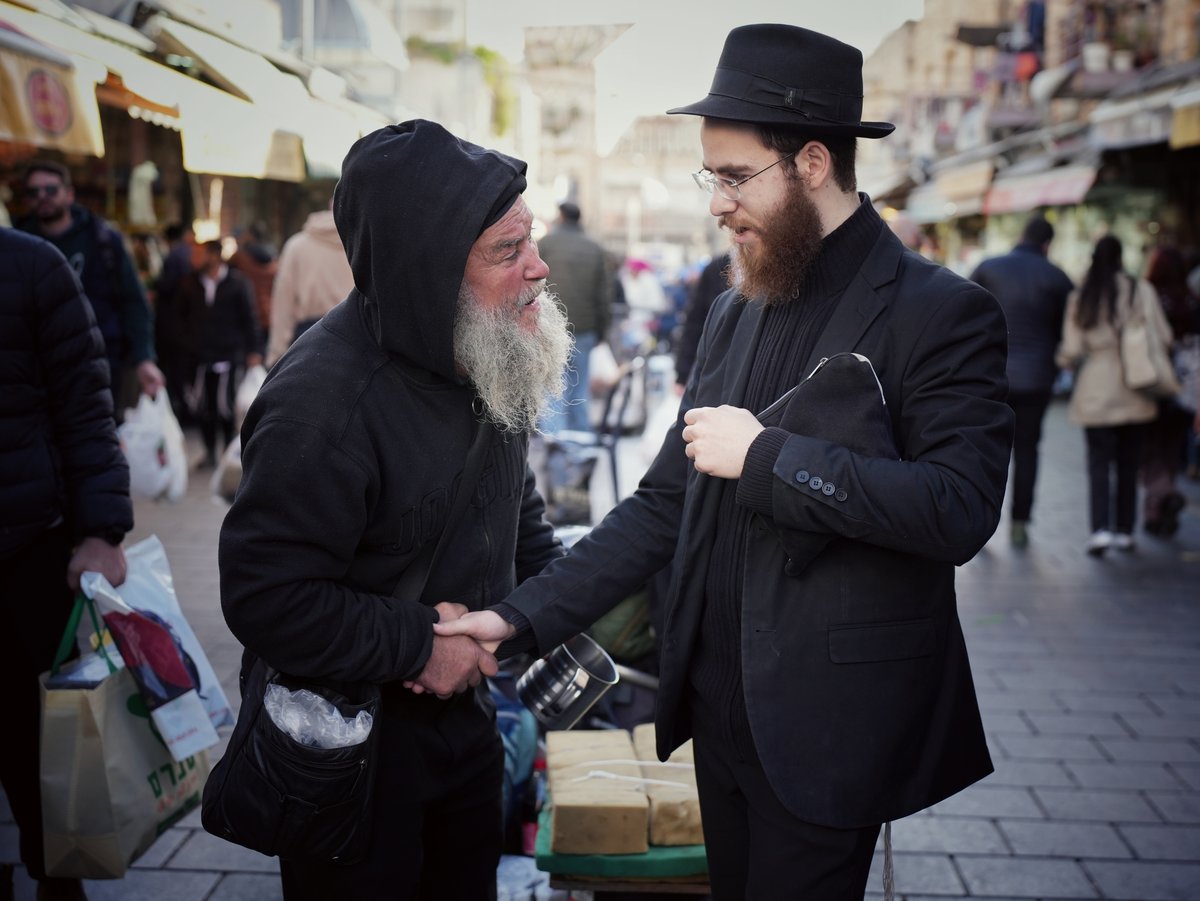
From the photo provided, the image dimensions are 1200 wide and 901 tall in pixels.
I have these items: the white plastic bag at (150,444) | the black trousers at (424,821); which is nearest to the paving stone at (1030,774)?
the black trousers at (424,821)

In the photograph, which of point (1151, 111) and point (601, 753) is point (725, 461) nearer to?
point (601, 753)

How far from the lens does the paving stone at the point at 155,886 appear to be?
3.15m

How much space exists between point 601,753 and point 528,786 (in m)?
0.37

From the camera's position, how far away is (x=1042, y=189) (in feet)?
41.9

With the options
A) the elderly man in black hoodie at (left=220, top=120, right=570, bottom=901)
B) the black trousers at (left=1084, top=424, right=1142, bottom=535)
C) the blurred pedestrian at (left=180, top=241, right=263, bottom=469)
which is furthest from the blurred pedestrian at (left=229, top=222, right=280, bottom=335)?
the elderly man in black hoodie at (left=220, top=120, right=570, bottom=901)

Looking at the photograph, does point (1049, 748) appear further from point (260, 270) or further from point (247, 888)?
point (260, 270)

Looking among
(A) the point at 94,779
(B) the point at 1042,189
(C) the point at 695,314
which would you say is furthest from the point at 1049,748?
Result: (B) the point at 1042,189

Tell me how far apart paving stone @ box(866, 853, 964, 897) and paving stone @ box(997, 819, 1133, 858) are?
0.92 ft

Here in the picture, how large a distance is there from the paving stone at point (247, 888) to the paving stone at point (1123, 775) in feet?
9.22

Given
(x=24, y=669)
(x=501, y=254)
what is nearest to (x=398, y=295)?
(x=501, y=254)

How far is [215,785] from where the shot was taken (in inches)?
82.3

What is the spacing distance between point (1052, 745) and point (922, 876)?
1.25 metres

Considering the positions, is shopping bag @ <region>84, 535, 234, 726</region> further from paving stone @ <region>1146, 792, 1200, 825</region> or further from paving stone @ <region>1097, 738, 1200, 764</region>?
paving stone @ <region>1097, 738, 1200, 764</region>

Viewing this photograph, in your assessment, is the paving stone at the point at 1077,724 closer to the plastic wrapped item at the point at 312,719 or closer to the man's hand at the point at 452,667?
the man's hand at the point at 452,667
